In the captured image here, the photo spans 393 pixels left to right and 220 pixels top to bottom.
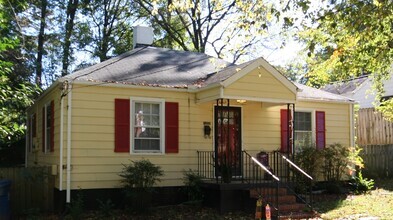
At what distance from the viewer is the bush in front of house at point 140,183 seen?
1038 centimetres

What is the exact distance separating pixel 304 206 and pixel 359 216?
1.35 m

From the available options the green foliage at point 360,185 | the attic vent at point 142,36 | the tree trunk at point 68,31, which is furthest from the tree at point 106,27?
the green foliage at point 360,185

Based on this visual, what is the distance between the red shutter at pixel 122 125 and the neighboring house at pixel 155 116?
0.08ft

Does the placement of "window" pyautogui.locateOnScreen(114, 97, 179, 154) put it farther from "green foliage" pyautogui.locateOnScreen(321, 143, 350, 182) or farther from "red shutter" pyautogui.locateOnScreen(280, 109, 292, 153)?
"green foliage" pyautogui.locateOnScreen(321, 143, 350, 182)

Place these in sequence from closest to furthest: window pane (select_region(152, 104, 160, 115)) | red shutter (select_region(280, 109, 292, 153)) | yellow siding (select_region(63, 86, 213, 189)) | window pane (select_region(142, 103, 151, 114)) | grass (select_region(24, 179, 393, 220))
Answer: grass (select_region(24, 179, 393, 220)) → yellow siding (select_region(63, 86, 213, 189)) → window pane (select_region(142, 103, 151, 114)) → window pane (select_region(152, 104, 160, 115)) → red shutter (select_region(280, 109, 292, 153))

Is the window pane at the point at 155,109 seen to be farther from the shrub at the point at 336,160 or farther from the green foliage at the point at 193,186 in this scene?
the shrub at the point at 336,160

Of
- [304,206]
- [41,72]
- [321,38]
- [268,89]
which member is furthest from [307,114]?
[41,72]

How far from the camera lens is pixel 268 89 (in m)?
11.7

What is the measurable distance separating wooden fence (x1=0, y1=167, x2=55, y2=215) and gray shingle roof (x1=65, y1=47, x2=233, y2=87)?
2923 mm

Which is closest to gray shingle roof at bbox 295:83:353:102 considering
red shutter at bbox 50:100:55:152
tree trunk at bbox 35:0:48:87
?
red shutter at bbox 50:100:55:152

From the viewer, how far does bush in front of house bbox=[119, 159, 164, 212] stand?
10.4m

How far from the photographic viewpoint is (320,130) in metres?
14.5

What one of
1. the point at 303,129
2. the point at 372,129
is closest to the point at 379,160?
the point at 372,129

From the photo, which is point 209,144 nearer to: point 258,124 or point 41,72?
point 258,124
